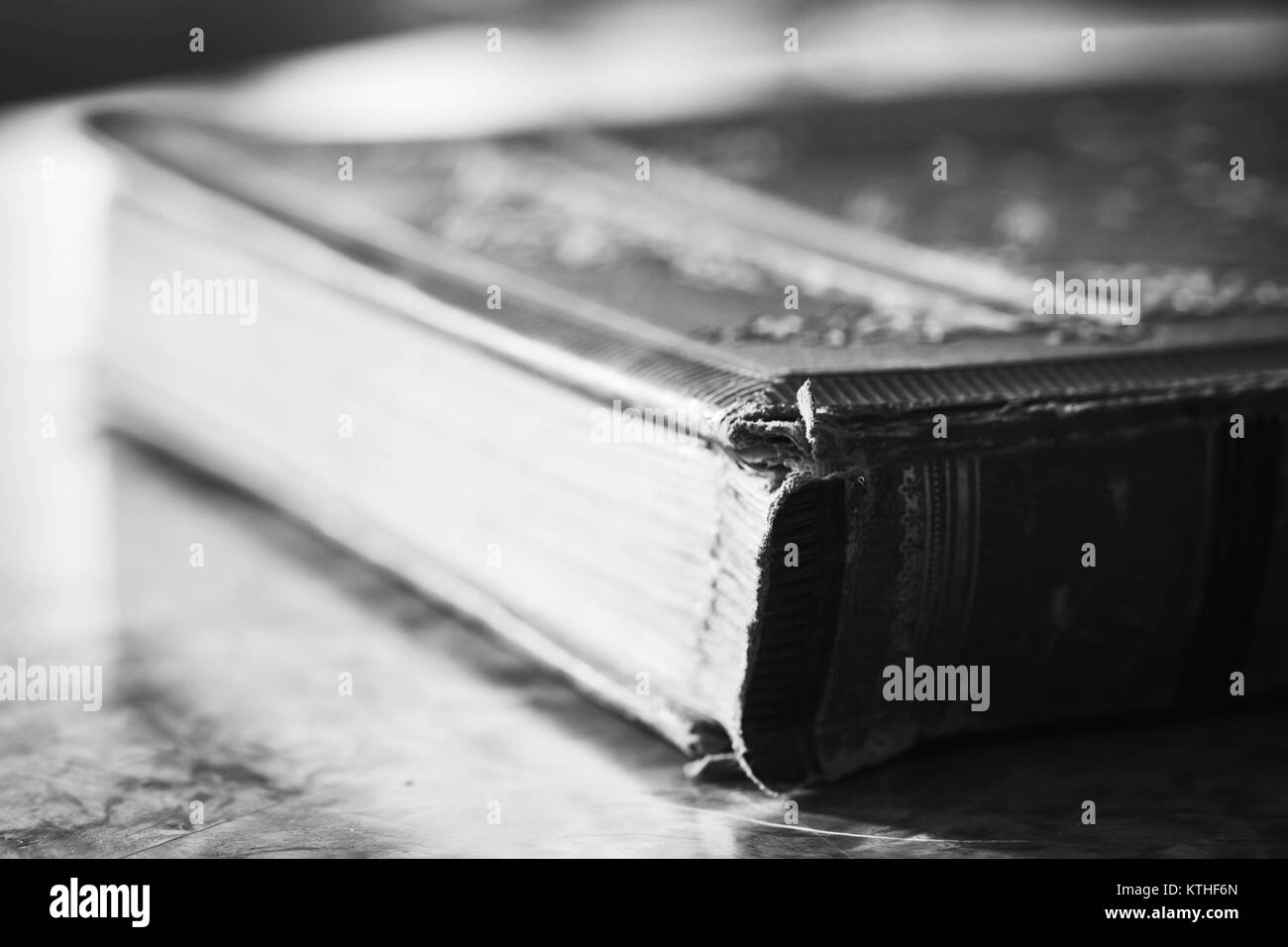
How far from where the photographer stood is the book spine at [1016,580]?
101cm

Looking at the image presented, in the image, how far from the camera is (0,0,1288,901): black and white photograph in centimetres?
101

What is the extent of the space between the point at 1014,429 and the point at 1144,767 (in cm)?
25

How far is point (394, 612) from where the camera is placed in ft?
4.61

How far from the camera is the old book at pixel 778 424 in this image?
3.38ft

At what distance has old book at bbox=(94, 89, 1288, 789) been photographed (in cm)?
103

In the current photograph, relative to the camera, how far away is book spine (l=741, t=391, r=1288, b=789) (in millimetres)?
1015

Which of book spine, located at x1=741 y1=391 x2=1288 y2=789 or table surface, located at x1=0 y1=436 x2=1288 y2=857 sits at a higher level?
book spine, located at x1=741 y1=391 x2=1288 y2=789

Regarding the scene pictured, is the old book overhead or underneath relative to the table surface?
overhead

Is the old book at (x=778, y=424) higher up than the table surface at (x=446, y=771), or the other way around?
the old book at (x=778, y=424)

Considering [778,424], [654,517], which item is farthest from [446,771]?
[778,424]

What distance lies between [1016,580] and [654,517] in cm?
24

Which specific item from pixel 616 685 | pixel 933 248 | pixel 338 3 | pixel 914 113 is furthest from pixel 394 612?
pixel 338 3
